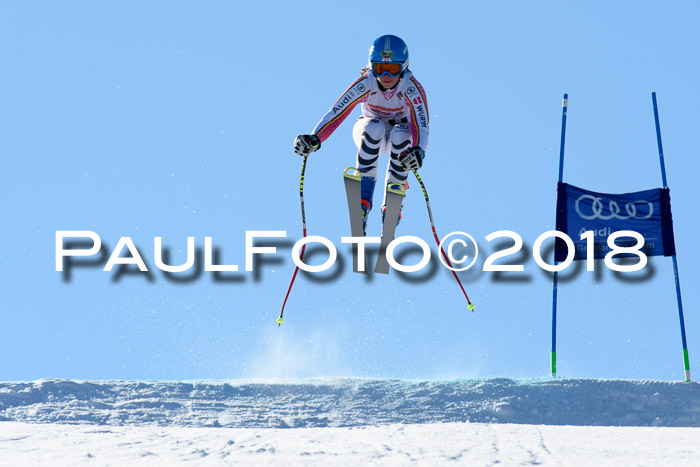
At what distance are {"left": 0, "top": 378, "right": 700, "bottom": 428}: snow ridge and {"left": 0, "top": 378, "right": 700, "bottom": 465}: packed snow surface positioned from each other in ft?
0.06

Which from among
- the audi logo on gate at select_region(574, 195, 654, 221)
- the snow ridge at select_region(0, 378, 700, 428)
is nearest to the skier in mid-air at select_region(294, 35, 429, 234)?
the snow ridge at select_region(0, 378, 700, 428)

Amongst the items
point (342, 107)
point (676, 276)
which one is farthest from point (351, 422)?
point (676, 276)

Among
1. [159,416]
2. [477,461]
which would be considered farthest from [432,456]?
[159,416]

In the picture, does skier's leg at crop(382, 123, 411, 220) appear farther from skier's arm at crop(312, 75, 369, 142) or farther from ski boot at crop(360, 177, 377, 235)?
skier's arm at crop(312, 75, 369, 142)

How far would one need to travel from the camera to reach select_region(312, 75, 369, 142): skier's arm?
11.1 m

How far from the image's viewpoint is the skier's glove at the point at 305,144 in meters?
11.0

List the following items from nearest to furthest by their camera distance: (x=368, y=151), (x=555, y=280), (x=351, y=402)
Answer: (x=368, y=151)
(x=351, y=402)
(x=555, y=280)

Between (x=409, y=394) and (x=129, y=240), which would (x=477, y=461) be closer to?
(x=409, y=394)

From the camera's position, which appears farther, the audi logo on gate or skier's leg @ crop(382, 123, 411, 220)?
the audi logo on gate

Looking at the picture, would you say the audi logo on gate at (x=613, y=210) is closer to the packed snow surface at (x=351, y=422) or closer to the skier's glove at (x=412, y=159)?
the packed snow surface at (x=351, y=422)

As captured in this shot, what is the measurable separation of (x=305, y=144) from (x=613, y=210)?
21.7 ft

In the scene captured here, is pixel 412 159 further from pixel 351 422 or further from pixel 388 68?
pixel 351 422

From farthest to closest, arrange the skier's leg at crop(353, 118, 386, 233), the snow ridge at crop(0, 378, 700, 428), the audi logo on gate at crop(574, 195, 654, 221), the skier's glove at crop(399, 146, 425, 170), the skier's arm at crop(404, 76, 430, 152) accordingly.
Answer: the audi logo on gate at crop(574, 195, 654, 221) → the skier's leg at crop(353, 118, 386, 233) → the snow ridge at crop(0, 378, 700, 428) → the skier's arm at crop(404, 76, 430, 152) → the skier's glove at crop(399, 146, 425, 170)

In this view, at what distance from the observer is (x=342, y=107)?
36.6ft
